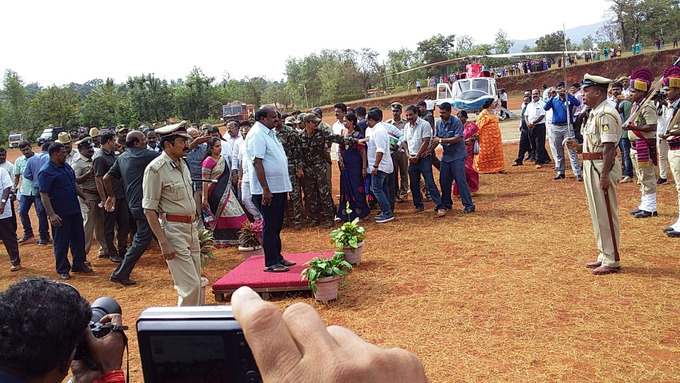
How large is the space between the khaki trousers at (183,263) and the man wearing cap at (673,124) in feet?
18.3

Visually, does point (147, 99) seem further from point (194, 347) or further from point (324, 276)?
point (194, 347)

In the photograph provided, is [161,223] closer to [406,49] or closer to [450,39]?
[450,39]

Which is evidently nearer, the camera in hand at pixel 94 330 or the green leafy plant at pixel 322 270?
the camera in hand at pixel 94 330

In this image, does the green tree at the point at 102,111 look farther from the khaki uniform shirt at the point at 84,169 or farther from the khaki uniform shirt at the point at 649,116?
the khaki uniform shirt at the point at 649,116

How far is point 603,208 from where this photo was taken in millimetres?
5246

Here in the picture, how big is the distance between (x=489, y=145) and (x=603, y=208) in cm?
663

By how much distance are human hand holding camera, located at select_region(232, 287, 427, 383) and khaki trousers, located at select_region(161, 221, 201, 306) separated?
3896mm

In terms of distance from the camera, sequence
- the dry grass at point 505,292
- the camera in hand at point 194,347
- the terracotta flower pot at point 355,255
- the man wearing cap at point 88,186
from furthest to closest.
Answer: the man wearing cap at point 88,186, the terracotta flower pot at point 355,255, the dry grass at point 505,292, the camera in hand at point 194,347

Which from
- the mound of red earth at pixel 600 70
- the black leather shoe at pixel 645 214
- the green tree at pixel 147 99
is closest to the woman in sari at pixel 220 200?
the black leather shoe at pixel 645 214

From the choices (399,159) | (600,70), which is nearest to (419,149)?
(399,159)

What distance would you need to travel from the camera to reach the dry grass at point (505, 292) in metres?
3.71

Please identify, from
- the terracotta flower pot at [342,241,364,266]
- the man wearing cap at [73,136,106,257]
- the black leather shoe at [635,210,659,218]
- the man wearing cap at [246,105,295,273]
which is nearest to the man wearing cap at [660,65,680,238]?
the black leather shoe at [635,210,659,218]

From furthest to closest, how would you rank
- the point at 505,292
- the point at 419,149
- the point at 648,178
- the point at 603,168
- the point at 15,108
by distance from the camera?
1. the point at 15,108
2. the point at 419,149
3. the point at 648,178
4. the point at 603,168
5. the point at 505,292

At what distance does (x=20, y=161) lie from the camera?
391 inches
